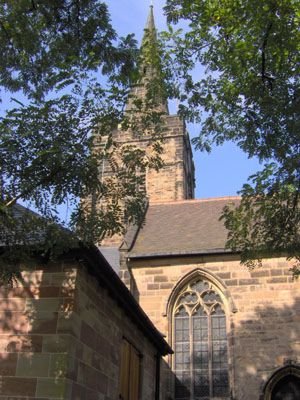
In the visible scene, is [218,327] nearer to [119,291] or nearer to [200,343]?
[200,343]

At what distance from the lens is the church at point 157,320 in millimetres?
6949

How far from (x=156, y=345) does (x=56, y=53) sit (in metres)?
7.15

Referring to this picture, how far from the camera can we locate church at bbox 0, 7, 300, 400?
22.8 ft

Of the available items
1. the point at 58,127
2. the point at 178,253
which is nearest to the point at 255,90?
the point at 58,127

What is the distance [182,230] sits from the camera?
695 inches

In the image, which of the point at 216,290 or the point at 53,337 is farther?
the point at 216,290

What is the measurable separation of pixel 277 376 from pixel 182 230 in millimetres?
5862

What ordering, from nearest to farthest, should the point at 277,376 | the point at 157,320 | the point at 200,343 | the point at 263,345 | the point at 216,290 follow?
the point at 277,376 < the point at 263,345 < the point at 200,343 < the point at 157,320 < the point at 216,290

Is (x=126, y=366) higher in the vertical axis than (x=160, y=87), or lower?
lower

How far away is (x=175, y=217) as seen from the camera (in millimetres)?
19281

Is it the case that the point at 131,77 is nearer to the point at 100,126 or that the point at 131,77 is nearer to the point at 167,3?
the point at 100,126

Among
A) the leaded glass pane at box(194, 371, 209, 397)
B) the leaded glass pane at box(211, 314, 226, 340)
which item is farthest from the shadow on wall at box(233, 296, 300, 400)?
the leaded glass pane at box(194, 371, 209, 397)

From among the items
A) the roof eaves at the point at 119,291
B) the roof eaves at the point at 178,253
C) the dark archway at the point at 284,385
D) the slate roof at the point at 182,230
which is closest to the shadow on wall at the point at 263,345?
the dark archway at the point at 284,385

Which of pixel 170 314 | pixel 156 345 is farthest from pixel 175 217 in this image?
pixel 156 345
